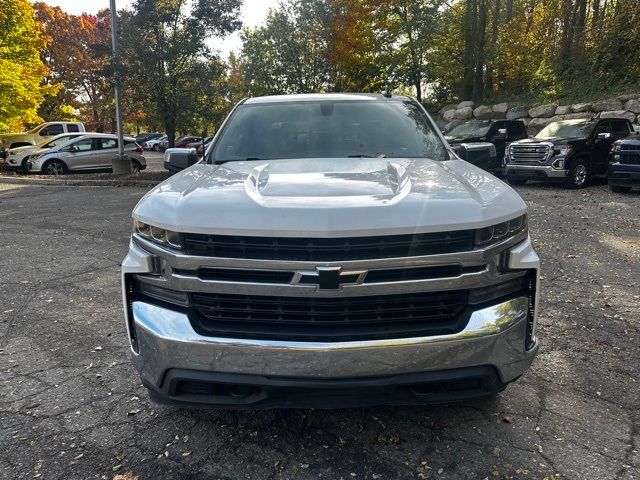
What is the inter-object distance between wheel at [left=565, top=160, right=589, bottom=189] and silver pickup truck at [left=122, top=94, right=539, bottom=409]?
11649 mm

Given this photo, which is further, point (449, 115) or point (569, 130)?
point (449, 115)

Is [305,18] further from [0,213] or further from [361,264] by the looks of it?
[361,264]

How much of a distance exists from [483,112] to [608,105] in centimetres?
573

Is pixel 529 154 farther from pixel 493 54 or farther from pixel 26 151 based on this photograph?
pixel 26 151

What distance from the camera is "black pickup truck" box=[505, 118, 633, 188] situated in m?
12.7

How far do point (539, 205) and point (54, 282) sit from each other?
29.8 ft

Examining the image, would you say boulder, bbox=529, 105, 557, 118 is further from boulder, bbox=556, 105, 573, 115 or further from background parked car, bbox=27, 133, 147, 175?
background parked car, bbox=27, 133, 147, 175

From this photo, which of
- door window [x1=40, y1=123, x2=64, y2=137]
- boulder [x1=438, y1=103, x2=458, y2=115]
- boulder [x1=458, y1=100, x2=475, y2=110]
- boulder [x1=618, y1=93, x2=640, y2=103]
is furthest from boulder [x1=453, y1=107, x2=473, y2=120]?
door window [x1=40, y1=123, x2=64, y2=137]

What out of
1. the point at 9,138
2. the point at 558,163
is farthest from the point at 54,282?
the point at 9,138

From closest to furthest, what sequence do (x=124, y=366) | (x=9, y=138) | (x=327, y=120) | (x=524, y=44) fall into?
(x=124, y=366) < (x=327, y=120) < (x=9, y=138) < (x=524, y=44)

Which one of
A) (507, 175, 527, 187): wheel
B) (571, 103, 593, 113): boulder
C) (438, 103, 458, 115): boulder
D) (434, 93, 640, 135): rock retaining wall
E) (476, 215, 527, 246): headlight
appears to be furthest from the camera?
(438, 103, 458, 115): boulder

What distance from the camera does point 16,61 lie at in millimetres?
21391

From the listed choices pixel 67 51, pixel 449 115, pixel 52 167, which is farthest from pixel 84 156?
pixel 67 51

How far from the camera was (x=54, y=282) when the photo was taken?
18.0 feet
